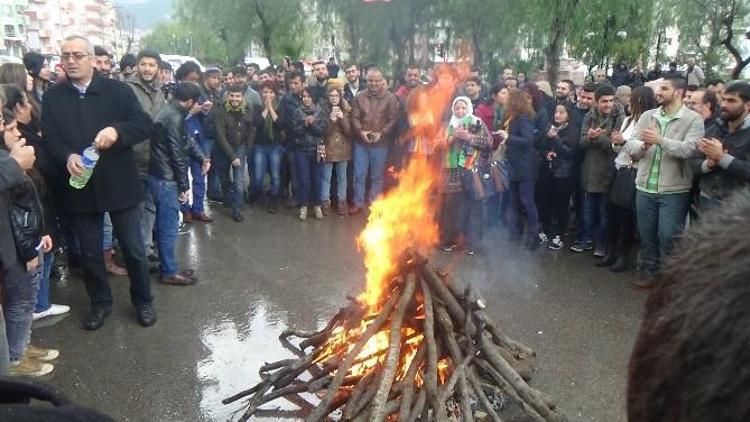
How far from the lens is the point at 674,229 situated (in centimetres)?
586

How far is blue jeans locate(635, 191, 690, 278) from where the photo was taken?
234 inches

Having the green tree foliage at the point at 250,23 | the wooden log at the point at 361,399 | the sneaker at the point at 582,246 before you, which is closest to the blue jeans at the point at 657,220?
the sneaker at the point at 582,246

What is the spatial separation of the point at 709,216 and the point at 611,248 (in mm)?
6546

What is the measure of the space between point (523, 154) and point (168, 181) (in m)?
4.28

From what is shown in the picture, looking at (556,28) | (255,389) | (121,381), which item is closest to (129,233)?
(121,381)

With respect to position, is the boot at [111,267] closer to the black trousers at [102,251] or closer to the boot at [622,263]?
the black trousers at [102,251]

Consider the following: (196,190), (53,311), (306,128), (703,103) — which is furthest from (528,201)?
(53,311)

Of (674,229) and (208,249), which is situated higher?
(674,229)

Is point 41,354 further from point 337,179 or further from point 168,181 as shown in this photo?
point 337,179

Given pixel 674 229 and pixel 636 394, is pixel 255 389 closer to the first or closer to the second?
pixel 636 394

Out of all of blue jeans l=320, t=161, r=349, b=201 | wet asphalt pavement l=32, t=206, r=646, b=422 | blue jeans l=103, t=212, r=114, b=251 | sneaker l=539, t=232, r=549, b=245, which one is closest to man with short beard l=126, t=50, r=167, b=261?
blue jeans l=103, t=212, r=114, b=251

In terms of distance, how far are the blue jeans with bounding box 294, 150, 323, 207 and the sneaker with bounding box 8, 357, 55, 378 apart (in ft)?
16.0

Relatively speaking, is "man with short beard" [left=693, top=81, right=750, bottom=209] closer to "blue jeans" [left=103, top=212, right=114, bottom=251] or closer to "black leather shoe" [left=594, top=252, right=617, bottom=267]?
"black leather shoe" [left=594, top=252, right=617, bottom=267]

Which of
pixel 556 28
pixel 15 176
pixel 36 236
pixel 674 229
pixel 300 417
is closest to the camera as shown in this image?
pixel 15 176
